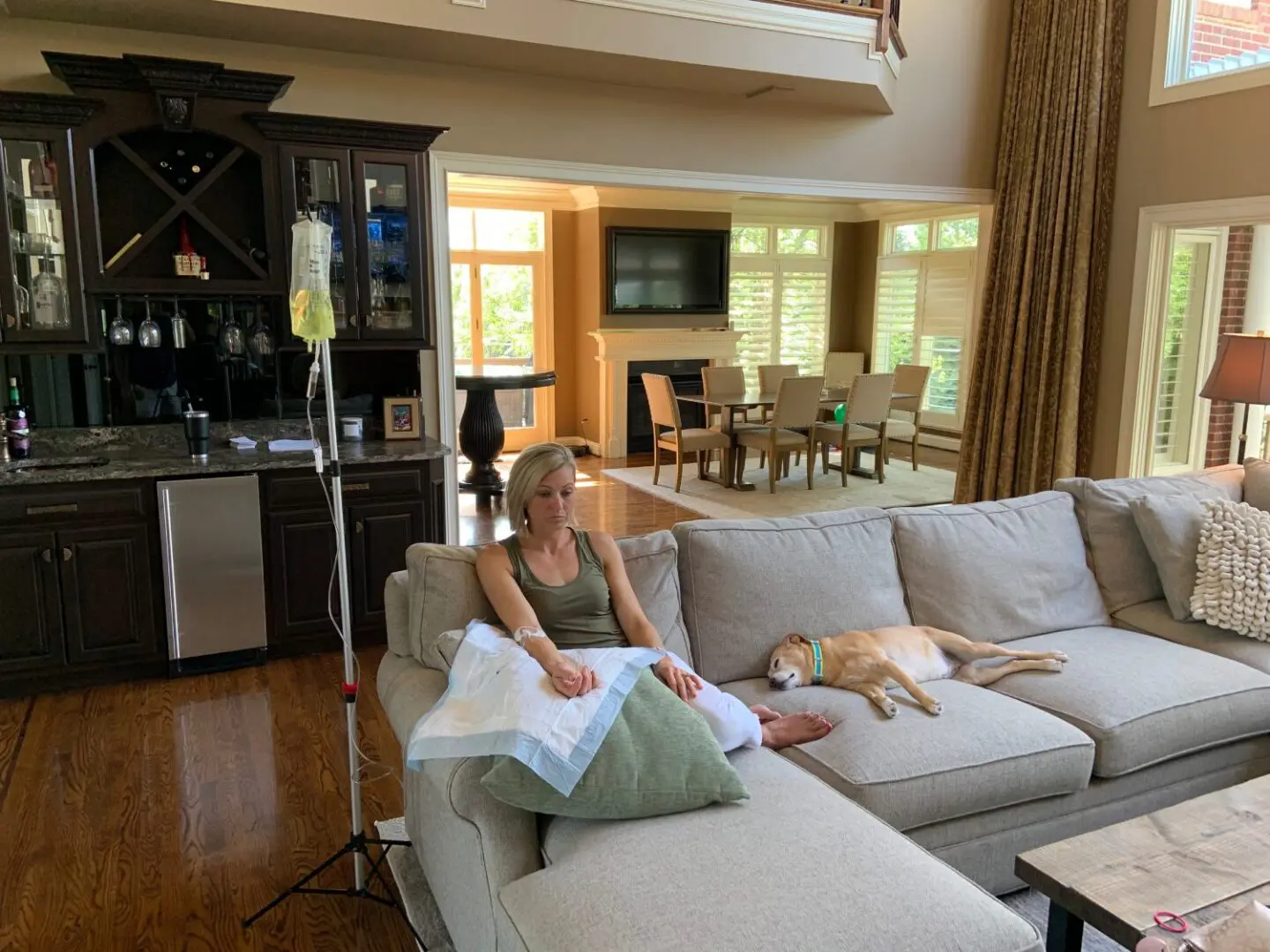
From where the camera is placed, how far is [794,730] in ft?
7.47

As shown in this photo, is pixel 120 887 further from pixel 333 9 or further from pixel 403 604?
Result: pixel 333 9

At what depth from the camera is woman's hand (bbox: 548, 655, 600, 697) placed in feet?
6.15

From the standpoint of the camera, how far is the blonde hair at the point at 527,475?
229cm

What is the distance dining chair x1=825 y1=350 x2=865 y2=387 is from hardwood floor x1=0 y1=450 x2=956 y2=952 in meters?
A: 7.79

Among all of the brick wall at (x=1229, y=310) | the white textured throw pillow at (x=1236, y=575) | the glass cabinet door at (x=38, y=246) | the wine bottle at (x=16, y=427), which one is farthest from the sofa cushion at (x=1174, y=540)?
the wine bottle at (x=16, y=427)

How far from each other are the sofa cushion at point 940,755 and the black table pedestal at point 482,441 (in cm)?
466

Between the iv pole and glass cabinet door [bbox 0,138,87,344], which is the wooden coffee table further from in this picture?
glass cabinet door [bbox 0,138,87,344]

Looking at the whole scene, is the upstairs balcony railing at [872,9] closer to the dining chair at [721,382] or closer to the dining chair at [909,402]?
the dining chair at [721,382]

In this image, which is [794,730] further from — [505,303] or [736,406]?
[505,303]

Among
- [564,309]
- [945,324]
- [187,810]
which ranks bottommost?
[187,810]

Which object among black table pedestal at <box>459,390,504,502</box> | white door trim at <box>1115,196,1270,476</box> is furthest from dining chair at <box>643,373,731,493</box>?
white door trim at <box>1115,196,1270,476</box>

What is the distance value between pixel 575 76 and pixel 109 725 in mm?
3588

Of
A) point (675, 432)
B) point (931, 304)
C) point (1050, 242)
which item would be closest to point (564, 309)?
point (675, 432)

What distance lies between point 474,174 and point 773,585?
2866 mm
